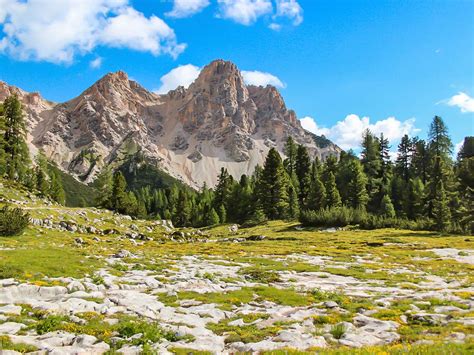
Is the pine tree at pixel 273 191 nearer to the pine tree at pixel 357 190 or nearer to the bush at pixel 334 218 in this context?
the bush at pixel 334 218

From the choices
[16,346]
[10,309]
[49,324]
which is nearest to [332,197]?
[10,309]

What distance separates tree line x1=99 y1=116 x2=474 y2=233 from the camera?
72000 millimetres

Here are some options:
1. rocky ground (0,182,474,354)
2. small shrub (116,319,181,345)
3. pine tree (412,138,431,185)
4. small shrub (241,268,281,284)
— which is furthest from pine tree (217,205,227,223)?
small shrub (116,319,181,345)

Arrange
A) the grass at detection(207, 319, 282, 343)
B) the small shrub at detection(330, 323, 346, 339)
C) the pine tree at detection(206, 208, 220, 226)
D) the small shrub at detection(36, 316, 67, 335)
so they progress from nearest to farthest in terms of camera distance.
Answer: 1. the small shrub at detection(36, 316, 67, 335)
2. the grass at detection(207, 319, 282, 343)
3. the small shrub at detection(330, 323, 346, 339)
4. the pine tree at detection(206, 208, 220, 226)

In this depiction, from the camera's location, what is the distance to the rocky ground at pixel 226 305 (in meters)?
10.6

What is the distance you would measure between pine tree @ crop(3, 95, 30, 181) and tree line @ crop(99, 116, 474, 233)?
20.9 m

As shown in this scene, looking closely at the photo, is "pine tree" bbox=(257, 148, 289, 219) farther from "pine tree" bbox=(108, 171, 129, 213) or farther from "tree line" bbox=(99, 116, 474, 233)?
"pine tree" bbox=(108, 171, 129, 213)

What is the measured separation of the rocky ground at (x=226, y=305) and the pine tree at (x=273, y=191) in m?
59.2

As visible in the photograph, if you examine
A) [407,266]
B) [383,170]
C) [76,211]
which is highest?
[383,170]

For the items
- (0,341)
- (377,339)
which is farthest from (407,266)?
(0,341)

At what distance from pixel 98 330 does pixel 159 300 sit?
15.4 ft

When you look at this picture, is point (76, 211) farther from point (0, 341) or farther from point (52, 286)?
point (0, 341)

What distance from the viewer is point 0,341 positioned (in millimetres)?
9578

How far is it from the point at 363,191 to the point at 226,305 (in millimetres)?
78925
